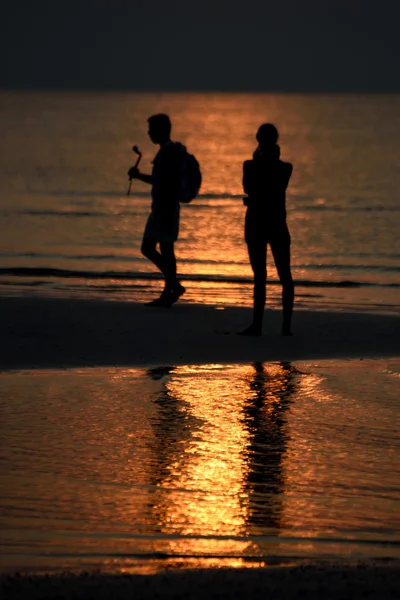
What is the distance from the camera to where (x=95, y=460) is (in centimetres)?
691

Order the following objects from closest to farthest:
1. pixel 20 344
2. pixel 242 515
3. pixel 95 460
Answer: pixel 242 515, pixel 95 460, pixel 20 344

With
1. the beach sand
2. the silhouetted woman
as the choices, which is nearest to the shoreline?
the beach sand

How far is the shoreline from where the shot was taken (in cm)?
1016

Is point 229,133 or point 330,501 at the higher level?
point 229,133

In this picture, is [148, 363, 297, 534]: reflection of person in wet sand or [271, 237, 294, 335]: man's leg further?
[271, 237, 294, 335]: man's leg

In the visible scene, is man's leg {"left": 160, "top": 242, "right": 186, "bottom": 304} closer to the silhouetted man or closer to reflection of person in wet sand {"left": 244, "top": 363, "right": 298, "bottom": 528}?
the silhouetted man

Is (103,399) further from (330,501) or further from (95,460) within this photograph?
(330,501)

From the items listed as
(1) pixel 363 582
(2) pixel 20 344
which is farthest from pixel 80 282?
(1) pixel 363 582

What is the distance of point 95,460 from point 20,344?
3.64 meters

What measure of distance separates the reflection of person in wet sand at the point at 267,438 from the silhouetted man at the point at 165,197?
3021 millimetres

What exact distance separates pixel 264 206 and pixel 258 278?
644 millimetres

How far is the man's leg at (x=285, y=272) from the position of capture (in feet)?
36.2

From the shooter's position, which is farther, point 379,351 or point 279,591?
point 379,351

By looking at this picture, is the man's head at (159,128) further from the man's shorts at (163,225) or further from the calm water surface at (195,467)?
the calm water surface at (195,467)
